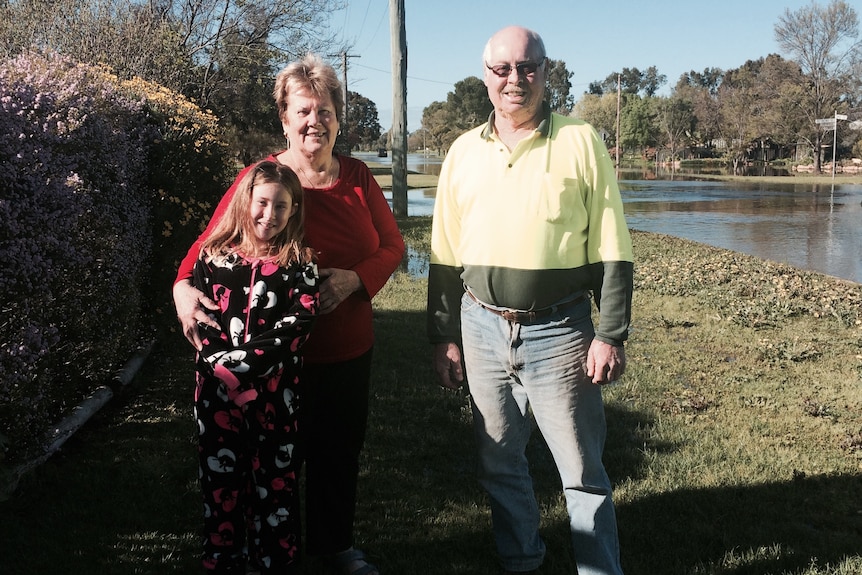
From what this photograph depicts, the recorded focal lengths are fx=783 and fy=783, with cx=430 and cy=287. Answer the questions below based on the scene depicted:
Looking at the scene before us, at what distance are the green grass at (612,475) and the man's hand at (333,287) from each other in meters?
1.19

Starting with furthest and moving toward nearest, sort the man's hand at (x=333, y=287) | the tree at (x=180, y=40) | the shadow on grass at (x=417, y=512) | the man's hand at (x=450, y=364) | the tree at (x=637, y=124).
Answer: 1. the tree at (x=637, y=124)
2. the tree at (x=180, y=40)
3. the shadow on grass at (x=417, y=512)
4. the man's hand at (x=450, y=364)
5. the man's hand at (x=333, y=287)

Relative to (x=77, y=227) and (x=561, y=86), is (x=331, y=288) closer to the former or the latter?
(x=77, y=227)

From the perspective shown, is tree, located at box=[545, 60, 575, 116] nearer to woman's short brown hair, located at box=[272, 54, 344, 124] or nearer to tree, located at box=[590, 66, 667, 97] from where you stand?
tree, located at box=[590, 66, 667, 97]

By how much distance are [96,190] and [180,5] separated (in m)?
13.9

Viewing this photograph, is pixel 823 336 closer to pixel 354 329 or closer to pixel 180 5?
pixel 354 329

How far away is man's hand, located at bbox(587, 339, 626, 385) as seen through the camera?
106 inches

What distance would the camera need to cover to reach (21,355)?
354cm

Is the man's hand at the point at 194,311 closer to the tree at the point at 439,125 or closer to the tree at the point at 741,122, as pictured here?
the tree at the point at 741,122

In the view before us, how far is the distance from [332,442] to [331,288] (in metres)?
0.66

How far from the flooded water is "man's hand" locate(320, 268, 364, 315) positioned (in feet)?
36.0

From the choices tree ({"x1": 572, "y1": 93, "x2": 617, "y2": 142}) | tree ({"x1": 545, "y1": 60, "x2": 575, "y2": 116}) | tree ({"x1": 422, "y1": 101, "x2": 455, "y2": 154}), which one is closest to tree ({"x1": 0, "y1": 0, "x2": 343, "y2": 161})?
tree ({"x1": 572, "y1": 93, "x2": 617, "y2": 142})

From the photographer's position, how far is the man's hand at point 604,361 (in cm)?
269

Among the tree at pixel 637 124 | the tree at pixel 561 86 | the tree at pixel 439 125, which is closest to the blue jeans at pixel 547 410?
the tree at pixel 637 124

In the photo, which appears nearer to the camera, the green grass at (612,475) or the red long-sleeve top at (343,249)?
the red long-sleeve top at (343,249)
